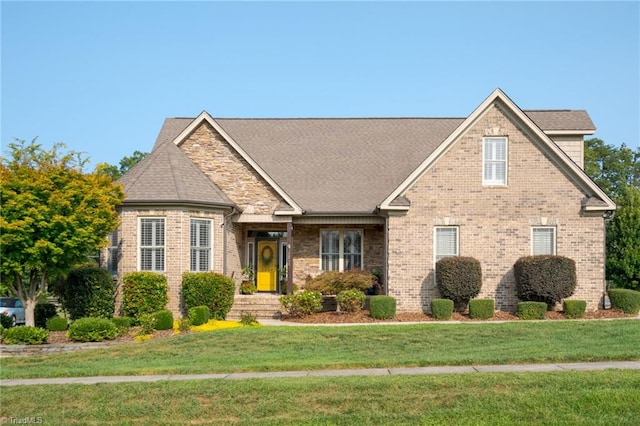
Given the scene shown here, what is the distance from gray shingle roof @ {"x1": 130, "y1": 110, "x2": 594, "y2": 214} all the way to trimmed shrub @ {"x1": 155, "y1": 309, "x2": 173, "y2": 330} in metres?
5.31

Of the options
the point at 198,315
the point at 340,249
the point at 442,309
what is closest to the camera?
the point at 198,315

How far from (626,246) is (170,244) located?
19.7 m

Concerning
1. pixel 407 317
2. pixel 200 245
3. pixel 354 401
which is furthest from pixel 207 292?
pixel 354 401

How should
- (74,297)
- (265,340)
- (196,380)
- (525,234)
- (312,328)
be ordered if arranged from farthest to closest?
(525,234) < (74,297) < (312,328) < (265,340) < (196,380)

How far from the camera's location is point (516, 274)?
24922 mm

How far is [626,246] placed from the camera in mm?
32594

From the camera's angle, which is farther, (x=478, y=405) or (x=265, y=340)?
(x=265, y=340)

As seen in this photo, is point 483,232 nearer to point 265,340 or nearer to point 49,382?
point 265,340

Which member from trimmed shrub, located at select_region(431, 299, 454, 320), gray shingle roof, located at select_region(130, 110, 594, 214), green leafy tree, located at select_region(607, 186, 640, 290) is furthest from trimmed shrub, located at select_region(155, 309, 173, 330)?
green leafy tree, located at select_region(607, 186, 640, 290)

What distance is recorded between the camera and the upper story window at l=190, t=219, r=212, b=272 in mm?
24844

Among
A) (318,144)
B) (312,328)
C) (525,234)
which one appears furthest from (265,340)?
(318,144)

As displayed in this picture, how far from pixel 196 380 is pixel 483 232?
1387 centimetres

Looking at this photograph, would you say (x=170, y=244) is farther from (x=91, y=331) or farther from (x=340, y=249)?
(x=340, y=249)

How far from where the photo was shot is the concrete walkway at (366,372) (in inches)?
551
